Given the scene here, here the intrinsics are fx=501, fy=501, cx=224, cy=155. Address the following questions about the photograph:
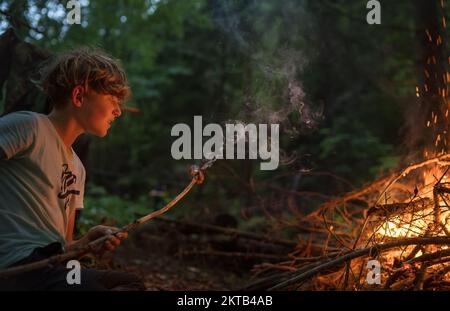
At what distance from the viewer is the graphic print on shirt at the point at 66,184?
275 cm

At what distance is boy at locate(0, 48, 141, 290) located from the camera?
236 cm

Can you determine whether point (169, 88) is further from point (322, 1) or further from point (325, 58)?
point (322, 1)

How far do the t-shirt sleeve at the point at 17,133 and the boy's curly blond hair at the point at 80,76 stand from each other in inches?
13.5

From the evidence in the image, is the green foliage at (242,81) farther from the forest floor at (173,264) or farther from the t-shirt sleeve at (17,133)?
the t-shirt sleeve at (17,133)

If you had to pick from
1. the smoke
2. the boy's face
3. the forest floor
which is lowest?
the forest floor

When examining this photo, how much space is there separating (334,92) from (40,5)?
8.27 meters

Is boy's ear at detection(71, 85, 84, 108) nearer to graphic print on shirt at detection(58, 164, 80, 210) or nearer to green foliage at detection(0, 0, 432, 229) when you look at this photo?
graphic print on shirt at detection(58, 164, 80, 210)

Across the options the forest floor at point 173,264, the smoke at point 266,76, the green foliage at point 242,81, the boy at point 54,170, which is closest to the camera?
the boy at point 54,170

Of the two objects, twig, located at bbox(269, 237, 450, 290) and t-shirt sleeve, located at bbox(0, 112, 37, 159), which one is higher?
t-shirt sleeve, located at bbox(0, 112, 37, 159)

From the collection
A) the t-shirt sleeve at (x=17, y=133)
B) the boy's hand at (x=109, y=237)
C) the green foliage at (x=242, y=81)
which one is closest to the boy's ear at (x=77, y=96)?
the t-shirt sleeve at (x=17, y=133)

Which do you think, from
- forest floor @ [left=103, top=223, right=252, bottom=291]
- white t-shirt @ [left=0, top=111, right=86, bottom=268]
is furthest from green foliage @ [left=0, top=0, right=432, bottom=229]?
white t-shirt @ [left=0, top=111, right=86, bottom=268]

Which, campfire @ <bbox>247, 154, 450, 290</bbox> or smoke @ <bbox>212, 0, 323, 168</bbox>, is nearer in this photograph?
campfire @ <bbox>247, 154, 450, 290</bbox>

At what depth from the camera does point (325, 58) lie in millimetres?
9828
